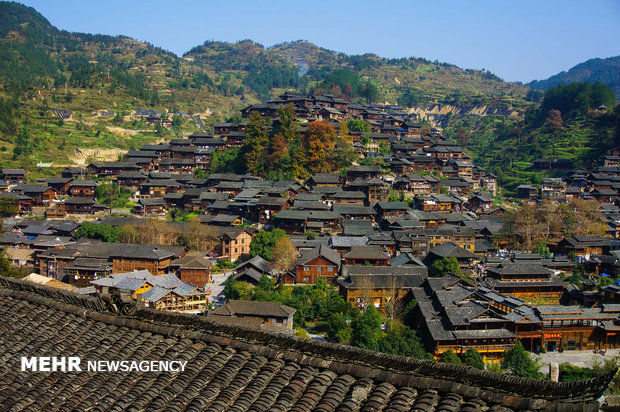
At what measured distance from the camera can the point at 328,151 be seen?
125 ft

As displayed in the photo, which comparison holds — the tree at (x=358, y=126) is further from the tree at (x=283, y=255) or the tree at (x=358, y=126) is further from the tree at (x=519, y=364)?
the tree at (x=519, y=364)

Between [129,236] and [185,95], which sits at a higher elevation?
[185,95]

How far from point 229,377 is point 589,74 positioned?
205255 millimetres

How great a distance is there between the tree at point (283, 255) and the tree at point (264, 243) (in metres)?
0.39

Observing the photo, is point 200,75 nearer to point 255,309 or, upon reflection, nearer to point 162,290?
point 162,290

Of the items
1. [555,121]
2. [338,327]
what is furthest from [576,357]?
[555,121]

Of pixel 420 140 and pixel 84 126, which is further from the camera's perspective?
pixel 84 126

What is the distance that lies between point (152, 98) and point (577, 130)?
5358 centimetres

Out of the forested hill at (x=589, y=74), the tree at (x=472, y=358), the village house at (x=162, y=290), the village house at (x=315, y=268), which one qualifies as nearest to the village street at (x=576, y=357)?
the tree at (x=472, y=358)

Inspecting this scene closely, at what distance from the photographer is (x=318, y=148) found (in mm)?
37906

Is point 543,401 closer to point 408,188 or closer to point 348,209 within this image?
point 348,209

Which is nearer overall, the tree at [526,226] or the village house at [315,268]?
the village house at [315,268]

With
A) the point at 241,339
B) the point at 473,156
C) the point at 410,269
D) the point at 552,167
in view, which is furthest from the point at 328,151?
the point at 241,339

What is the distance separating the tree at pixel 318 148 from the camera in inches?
1489
